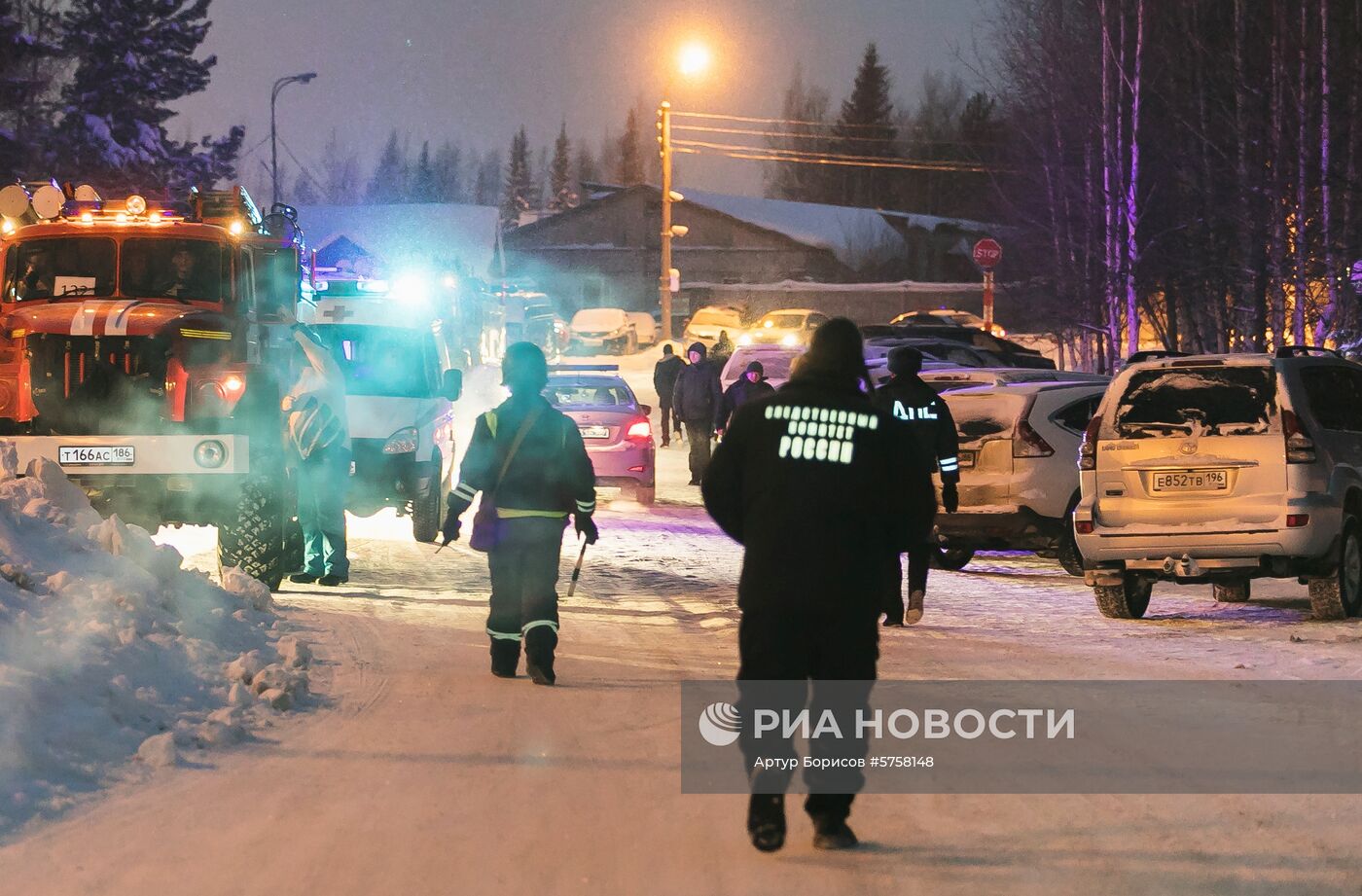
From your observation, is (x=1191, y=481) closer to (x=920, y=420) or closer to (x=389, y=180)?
(x=920, y=420)

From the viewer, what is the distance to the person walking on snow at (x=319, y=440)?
13.0 m

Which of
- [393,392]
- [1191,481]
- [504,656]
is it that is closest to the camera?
[504,656]

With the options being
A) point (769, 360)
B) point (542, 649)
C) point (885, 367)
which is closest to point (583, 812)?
point (542, 649)

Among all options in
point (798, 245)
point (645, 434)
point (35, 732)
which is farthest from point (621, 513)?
point (798, 245)

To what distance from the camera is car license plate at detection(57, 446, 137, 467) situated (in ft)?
42.1

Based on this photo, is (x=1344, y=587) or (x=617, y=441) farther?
(x=617, y=441)

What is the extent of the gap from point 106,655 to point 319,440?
486 centimetres

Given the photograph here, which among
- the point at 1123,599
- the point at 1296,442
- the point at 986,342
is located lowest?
the point at 1123,599

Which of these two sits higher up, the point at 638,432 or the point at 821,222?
the point at 821,222

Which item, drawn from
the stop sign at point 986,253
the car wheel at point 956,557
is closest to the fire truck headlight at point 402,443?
the car wheel at point 956,557

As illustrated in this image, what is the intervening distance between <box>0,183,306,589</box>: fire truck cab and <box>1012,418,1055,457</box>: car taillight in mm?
6059

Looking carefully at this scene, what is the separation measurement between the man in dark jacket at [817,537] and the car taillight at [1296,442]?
650 centimetres

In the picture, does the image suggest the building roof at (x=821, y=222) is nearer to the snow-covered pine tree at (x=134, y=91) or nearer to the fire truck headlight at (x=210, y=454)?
the snow-covered pine tree at (x=134, y=91)

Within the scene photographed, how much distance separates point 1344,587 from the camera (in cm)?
1189
